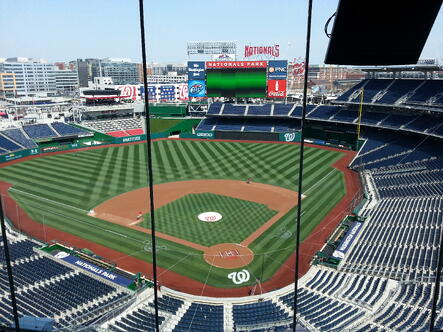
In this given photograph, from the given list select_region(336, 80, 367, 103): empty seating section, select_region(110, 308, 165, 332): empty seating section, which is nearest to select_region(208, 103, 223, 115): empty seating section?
select_region(336, 80, 367, 103): empty seating section

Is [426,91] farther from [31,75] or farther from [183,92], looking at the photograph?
[31,75]

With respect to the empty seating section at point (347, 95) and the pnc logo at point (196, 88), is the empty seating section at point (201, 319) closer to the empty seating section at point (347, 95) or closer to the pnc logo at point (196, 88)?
the empty seating section at point (347, 95)

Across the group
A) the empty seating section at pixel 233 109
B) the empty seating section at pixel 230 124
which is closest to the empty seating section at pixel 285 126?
the empty seating section at pixel 230 124

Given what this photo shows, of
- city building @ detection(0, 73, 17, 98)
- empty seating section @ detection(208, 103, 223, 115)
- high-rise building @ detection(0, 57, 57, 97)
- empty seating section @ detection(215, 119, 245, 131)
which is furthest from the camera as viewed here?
high-rise building @ detection(0, 57, 57, 97)

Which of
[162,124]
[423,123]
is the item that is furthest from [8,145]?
[423,123]

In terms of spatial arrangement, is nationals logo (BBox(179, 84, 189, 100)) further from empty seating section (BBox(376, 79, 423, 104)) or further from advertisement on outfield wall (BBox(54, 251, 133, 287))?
advertisement on outfield wall (BBox(54, 251, 133, 287))

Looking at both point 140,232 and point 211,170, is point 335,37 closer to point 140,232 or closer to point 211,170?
point 140,232
